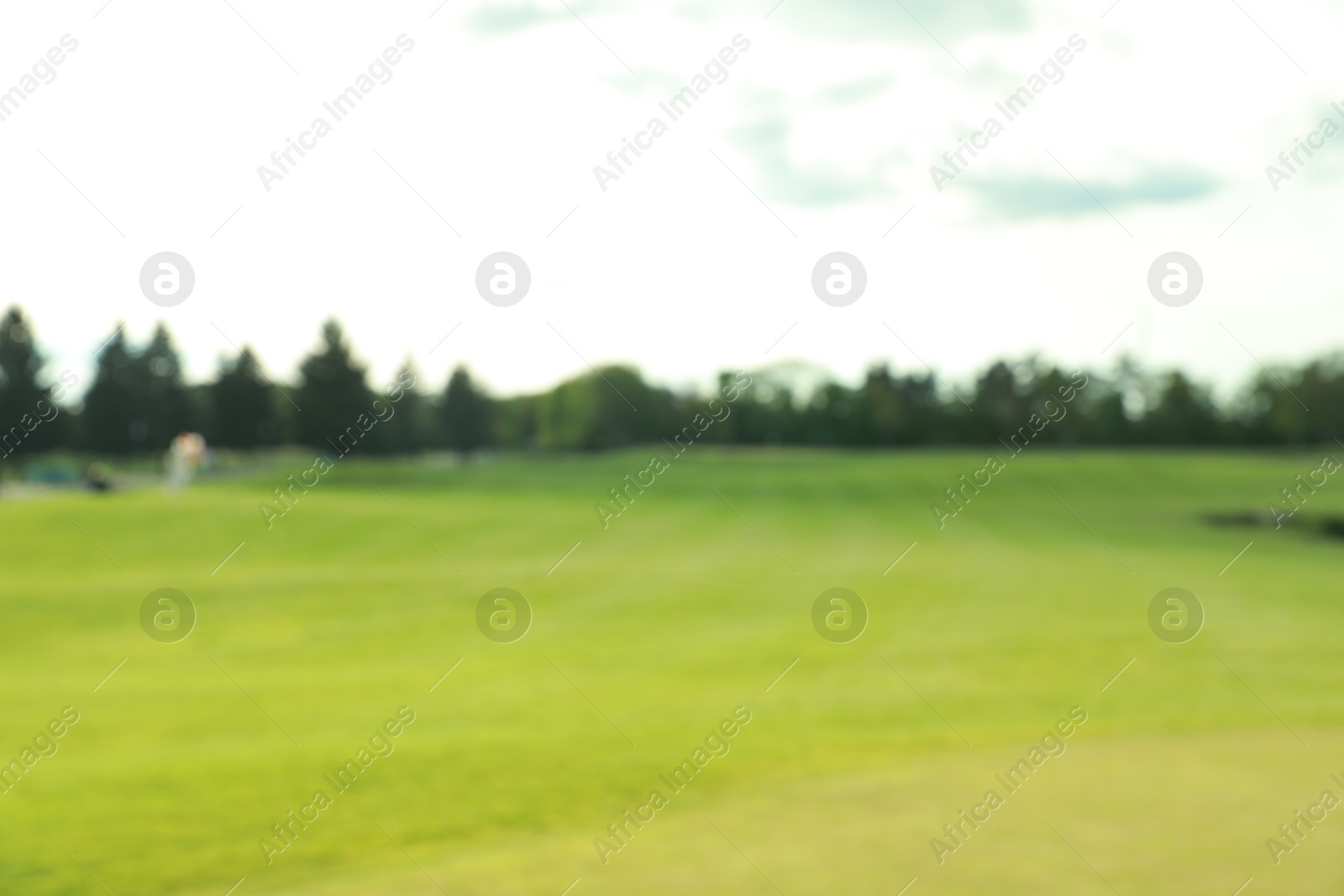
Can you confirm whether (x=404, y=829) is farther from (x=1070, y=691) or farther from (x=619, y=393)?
(x=619, y=393)

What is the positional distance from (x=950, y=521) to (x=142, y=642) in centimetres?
2885

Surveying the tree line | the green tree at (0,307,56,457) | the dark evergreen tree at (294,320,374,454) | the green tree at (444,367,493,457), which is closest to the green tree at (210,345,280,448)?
the tree line

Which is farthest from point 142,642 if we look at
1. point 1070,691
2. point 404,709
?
point 1070,691

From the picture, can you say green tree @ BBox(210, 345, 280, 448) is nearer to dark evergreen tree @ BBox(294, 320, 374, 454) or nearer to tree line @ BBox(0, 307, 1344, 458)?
tree line @ BBox(0, 307, 1344, 458)

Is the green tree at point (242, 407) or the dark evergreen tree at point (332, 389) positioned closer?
the dark evergreen tree at point (332, 389)

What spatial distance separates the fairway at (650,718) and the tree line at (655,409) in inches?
1405

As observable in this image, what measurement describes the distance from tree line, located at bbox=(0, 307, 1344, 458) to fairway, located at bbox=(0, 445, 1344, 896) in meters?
35.7

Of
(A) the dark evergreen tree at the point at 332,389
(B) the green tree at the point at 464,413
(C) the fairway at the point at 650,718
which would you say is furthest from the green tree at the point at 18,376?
(B) the green tree at the point at 464,413

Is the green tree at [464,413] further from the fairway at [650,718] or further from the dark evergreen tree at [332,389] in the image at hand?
the fairway at [650,718]

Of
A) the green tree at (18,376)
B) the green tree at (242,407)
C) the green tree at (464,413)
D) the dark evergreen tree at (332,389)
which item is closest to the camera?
the green tree at (18,376)

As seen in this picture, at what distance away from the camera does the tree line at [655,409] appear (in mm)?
60125

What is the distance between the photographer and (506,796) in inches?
297

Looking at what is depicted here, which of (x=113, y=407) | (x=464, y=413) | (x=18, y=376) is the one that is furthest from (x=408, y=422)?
(x=18, y=376)

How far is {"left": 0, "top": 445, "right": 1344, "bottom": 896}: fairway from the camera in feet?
20.4
